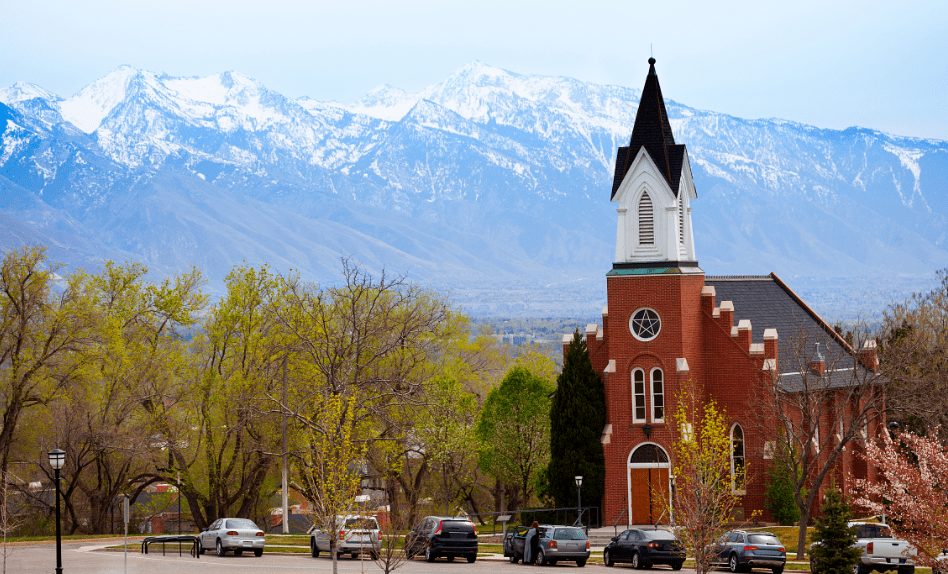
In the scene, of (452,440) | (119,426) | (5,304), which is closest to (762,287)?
(452,440)

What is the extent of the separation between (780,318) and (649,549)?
2111cm

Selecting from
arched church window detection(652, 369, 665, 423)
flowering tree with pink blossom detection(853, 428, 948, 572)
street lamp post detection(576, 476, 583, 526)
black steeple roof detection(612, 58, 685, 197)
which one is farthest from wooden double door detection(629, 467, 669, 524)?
flowering tree with pink blossom detection(853, 428, 948, 572)

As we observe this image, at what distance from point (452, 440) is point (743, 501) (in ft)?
56.0

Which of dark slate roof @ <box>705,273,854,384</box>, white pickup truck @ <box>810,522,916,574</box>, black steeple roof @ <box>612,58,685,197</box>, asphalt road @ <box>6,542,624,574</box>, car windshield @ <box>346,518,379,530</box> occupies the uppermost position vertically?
black steeple roof @ <box>612,58,685,197</box>

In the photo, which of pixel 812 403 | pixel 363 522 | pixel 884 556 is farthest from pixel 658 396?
pixel 363 522

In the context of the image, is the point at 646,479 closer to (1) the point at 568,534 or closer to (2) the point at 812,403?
(2) the point at 812,403

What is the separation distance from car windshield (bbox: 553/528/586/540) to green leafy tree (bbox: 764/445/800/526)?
12625mm

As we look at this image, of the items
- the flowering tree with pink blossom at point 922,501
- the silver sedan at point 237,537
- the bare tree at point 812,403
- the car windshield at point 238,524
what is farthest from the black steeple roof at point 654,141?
the flowering tree with pink blossom at point 922,501

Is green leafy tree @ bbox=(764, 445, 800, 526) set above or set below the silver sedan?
above

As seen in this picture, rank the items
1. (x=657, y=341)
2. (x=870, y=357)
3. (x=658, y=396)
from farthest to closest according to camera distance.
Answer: (x=870, y=357) < (x=657, y=341) < (x=658, y=396)

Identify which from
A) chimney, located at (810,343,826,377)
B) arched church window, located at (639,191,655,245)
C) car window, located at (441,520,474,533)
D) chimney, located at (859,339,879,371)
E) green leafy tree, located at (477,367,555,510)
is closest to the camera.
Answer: car window, located at (441,520,474,533)

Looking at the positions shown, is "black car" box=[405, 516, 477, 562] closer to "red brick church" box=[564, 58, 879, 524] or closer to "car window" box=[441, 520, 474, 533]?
"car window" box=[441, 520, 474, 533]

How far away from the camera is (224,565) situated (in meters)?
36.8

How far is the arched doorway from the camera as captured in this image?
155ft
